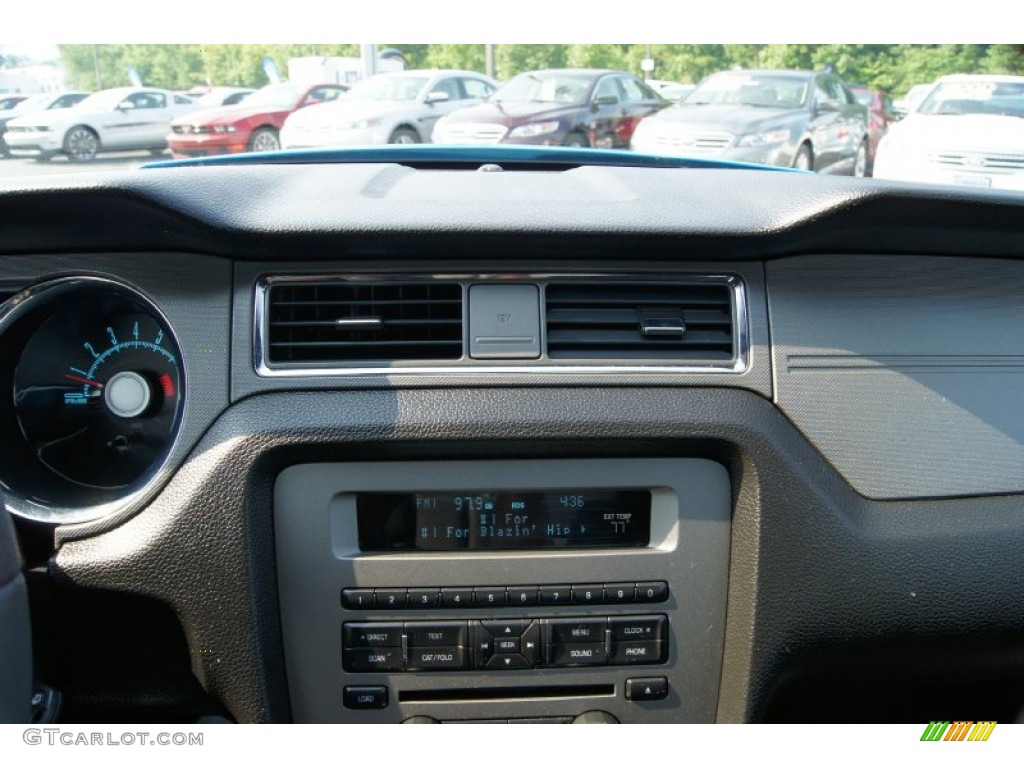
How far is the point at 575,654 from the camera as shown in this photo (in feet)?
6.23

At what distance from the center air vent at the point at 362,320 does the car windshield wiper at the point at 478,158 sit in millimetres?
791

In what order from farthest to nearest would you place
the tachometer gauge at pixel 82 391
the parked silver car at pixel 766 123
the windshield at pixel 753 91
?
1. the windshield at pixel 753 91
2. the parked silver car at pixel 766 123
3. the tachometer gauge at pixel 82 391

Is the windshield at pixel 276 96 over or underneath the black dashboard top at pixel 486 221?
underneath

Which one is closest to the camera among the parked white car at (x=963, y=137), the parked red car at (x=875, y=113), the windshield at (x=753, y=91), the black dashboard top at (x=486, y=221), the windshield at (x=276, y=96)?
the black dashboard top at (x=486, y=221)

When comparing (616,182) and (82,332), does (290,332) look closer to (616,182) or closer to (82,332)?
(82,332)

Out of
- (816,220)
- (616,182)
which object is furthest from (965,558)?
(616,182)

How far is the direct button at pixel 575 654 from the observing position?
189cm

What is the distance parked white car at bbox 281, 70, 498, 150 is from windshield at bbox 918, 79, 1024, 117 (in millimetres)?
6286

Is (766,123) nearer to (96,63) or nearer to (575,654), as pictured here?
(96,63)

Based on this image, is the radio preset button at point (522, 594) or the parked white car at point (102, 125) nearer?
the radio preset button at point (522, 594)
